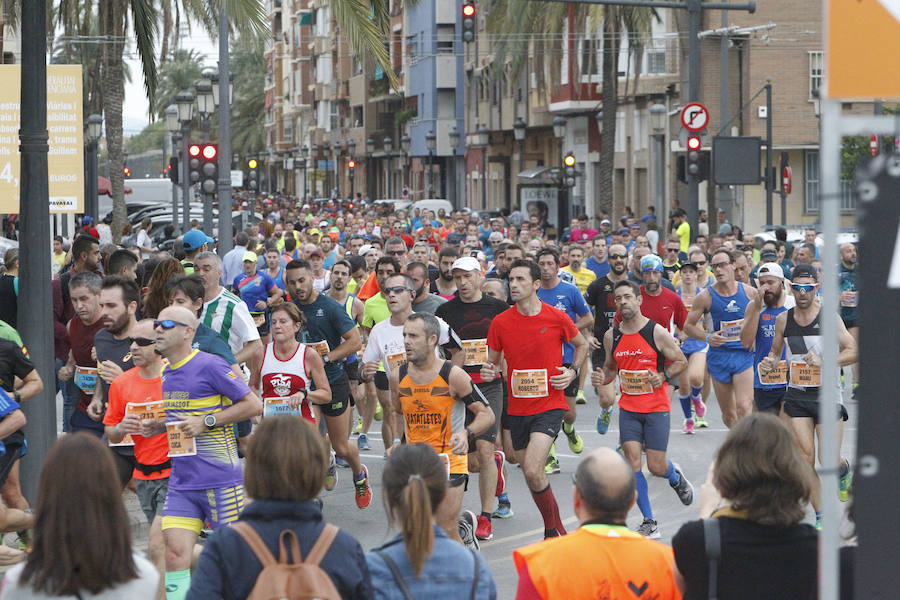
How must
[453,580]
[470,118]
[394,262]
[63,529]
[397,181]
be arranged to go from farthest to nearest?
[397,181] → [470,118] → [394,262] → [453,580] → [63,529]

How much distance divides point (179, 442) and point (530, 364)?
3426mm

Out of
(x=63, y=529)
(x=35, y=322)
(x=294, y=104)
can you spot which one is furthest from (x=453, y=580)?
(x=294, y=104)

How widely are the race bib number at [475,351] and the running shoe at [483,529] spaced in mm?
1305

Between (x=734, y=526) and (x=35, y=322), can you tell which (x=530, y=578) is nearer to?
(x=734, y=526)

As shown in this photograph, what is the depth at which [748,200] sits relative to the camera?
154 ft

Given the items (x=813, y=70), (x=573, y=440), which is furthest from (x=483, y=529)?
(x=813, y=70)

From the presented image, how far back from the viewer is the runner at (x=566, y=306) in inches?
507

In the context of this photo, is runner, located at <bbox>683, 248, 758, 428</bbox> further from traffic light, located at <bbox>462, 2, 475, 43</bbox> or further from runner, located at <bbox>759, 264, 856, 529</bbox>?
traffic light, located at <bbox>462, 2, 475, 43</bbox>

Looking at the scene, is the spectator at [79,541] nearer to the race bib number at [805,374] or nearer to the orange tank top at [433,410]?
the orange tank top at [433,410]

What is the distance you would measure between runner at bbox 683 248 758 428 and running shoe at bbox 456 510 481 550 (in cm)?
434

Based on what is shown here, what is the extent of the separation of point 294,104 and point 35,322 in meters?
108

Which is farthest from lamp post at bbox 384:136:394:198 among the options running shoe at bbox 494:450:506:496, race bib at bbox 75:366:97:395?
race bib at bbox 75:366:97:395

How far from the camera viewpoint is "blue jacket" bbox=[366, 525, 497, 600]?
4.45m

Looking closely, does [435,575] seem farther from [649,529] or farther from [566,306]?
[566,306]
